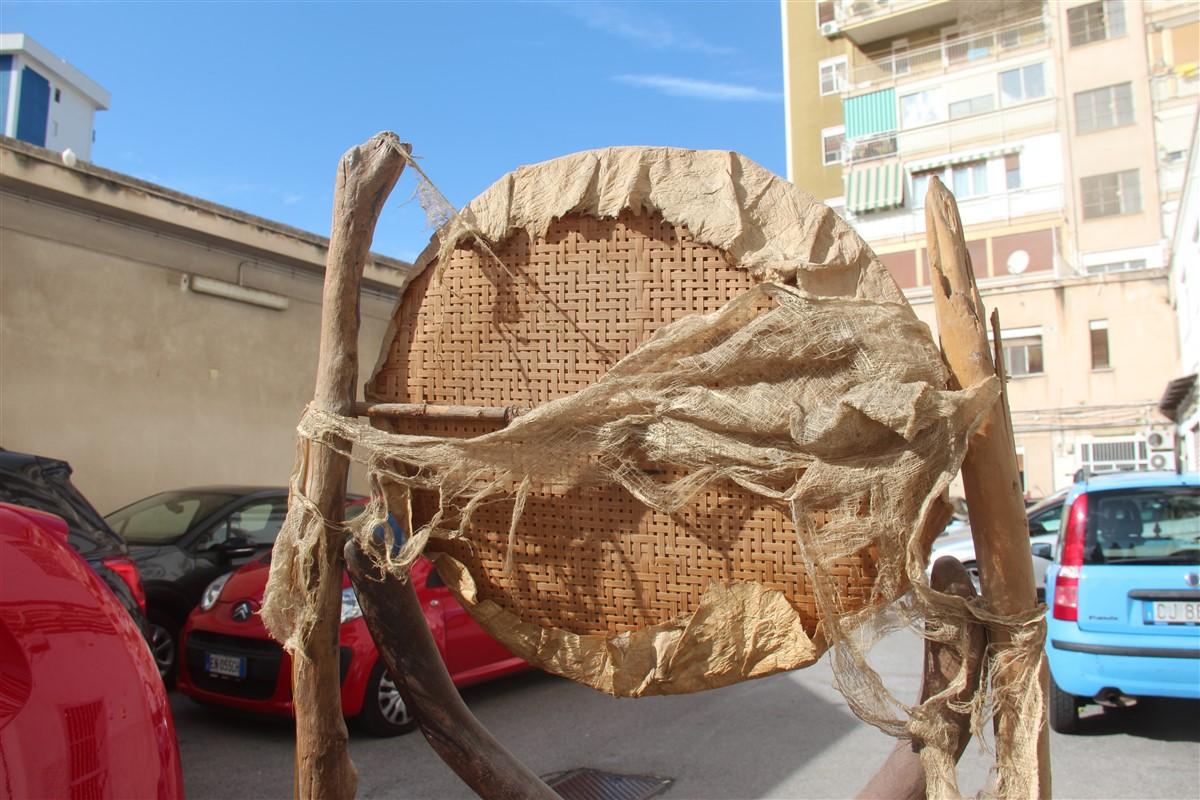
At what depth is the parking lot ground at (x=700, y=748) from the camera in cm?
472

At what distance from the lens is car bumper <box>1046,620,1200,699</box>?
5027 millimetres

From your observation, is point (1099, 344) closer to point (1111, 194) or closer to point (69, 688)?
point (1111, 194)

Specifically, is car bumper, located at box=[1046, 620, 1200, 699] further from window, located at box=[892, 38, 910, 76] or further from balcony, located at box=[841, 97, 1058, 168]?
window, located at box=[892, 38, 910, 76]

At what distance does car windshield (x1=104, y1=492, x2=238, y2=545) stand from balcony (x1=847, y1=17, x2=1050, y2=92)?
27.8 metres

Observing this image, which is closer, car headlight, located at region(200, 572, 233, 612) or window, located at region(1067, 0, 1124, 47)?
car headlight, located at region(200, 572, 233, 612)

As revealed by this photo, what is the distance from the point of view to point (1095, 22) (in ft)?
88.3

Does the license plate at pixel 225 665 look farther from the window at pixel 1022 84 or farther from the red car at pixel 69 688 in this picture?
the window at pixel 1022 84

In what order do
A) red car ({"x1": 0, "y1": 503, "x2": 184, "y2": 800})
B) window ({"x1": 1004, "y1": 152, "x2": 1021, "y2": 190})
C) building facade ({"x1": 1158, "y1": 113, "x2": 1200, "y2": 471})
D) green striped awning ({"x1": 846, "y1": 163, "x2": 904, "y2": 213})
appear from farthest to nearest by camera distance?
green striped awning ({"x1": 846, "y1": 163, "x2": 904, "y2": 213})
window ({"x1": 1004, "y1": 152, "x2": 1021, "y2": 190})
building facade ({"x1": 1158, "y1": 113, "x2": 1200, "y2": 471})
red car ({"x1": 0, "y1": 503, "x2": 184, "y2": 800})

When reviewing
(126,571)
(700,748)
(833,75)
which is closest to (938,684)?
(700,748)

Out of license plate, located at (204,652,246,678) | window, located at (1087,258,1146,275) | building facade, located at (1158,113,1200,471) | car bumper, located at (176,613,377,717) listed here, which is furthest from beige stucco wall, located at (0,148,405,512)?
window, located at (1087,258,1146,275)

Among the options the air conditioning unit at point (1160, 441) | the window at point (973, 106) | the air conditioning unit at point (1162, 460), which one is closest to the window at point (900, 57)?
the window at point (973, 106)

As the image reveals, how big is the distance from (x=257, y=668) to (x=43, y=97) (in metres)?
36.2

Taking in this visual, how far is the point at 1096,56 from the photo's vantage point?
26.5 meters

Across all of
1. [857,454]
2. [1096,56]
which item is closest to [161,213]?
[857,454]
